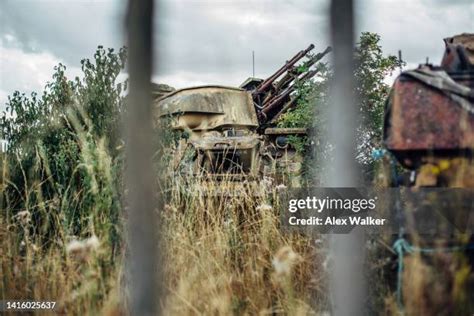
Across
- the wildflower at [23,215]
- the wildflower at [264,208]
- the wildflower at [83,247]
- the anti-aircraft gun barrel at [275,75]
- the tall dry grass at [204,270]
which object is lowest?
the tall dry grass at [204,270]

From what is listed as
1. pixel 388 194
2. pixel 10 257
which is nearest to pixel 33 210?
pixel 10 257

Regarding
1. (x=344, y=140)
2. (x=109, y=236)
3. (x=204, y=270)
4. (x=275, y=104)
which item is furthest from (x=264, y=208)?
(x=275, y=104)

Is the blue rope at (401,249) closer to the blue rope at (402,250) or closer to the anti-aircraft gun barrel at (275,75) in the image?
the blue rope at (402,250)

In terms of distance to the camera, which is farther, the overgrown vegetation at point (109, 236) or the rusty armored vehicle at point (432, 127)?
the overgrown vegetation at point (109, 236)

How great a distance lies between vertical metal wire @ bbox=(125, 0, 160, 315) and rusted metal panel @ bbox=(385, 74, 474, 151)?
148 centimetres

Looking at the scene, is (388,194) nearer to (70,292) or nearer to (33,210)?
(70,292)

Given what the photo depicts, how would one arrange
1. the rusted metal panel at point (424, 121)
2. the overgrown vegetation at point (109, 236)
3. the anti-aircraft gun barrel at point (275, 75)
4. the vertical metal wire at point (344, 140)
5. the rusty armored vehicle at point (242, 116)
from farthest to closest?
the anti-aircraft gun barrel at point (275, 75)
the rusty armored vehicle at point (242, 116)
the overgrown vegetation at point (109, 236)
the rusted metal panel at point (424, 121)
the vertical metal wire at point (344, 140)

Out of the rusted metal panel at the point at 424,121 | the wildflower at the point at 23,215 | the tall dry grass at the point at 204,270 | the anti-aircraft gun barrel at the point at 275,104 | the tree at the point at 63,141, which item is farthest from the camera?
the anti-aircraft gun barrel at the point at 275,104

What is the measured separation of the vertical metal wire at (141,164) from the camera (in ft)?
3.40

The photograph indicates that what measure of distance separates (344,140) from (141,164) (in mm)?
366

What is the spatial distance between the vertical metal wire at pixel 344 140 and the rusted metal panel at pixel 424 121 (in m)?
1.23

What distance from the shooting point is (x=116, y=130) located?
416 cm

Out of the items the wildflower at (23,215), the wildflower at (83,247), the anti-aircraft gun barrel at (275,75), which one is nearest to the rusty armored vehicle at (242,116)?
the anti-aircraft gun barrel at (275,75)

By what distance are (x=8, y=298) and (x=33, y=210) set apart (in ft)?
3.57
